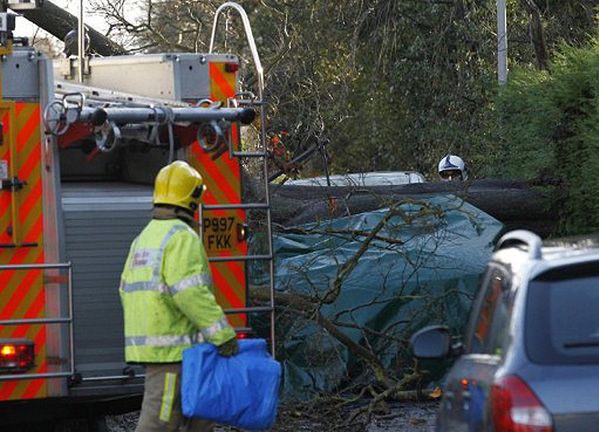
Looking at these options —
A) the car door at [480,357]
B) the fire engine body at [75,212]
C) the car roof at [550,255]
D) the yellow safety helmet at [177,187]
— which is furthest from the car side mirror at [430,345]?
the fire engine body at [75,212]

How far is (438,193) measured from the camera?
12.9m

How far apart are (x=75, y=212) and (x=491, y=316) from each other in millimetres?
3309

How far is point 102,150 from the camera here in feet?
25.9

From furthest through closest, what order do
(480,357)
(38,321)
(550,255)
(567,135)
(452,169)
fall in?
1. (452,169)
2. (567,135)
3. (38,321)
4. (480,357)
5. (550,255)

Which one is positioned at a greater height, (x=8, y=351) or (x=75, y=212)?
(x=75, y=212)

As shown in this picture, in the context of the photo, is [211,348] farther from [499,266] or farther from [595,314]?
[595,314]

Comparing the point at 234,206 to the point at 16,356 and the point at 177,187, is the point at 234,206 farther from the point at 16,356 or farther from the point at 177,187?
the point at 16,356

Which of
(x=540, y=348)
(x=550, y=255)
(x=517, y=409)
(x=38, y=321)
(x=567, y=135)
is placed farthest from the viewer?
(x=567, y=135)

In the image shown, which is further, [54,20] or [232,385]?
[54,20]

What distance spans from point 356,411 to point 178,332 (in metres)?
3.22

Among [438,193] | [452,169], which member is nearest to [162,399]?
[438,193]

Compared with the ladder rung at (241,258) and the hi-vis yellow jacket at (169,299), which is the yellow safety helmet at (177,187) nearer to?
the hi-vis yellow jacket at (169,299)

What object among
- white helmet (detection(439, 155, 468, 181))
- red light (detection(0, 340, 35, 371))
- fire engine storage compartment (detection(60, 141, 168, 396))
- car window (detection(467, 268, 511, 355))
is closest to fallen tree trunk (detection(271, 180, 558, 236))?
white helmet (detection(439, 155, 468, 181))

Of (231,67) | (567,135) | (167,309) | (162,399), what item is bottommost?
(162,399)
